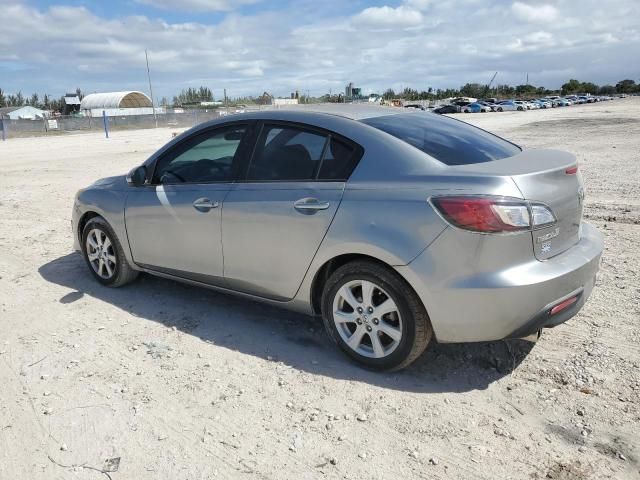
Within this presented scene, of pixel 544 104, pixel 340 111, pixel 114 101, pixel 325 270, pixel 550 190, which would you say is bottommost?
pixel 325 270

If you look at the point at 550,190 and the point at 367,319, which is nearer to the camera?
the point at 550,190

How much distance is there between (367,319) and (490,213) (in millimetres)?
1028

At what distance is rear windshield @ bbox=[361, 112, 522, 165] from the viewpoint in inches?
139

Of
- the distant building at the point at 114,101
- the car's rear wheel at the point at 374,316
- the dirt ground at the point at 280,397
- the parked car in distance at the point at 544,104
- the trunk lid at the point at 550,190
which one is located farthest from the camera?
the distant building at the point at 114,101

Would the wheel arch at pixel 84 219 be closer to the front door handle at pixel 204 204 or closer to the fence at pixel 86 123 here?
the front door handle at pixel 204 204

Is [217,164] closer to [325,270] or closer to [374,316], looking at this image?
[325,270]

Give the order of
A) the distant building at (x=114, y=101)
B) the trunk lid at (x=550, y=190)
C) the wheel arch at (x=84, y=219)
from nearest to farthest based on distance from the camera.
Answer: the trunk lid at (x=550, y=190), the wheel arch at (x=84, y=219), the distant building at (x=114, y=101)

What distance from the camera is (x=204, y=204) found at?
4.22 metres

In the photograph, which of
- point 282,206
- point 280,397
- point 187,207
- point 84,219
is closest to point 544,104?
point 84,219

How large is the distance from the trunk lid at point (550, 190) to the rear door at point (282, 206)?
878 millimetres

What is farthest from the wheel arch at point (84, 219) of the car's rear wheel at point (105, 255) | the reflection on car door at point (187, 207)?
the reflection on car door at point (187, 207)

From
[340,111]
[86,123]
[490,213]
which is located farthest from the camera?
[86,123]

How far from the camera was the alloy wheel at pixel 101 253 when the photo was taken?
17.0 feet

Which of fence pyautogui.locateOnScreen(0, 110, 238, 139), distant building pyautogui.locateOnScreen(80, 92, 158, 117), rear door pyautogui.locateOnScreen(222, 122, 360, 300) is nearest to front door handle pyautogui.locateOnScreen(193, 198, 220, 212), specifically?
rear door pyautogui.locateOnScreen(222, 122, 360, 300)
